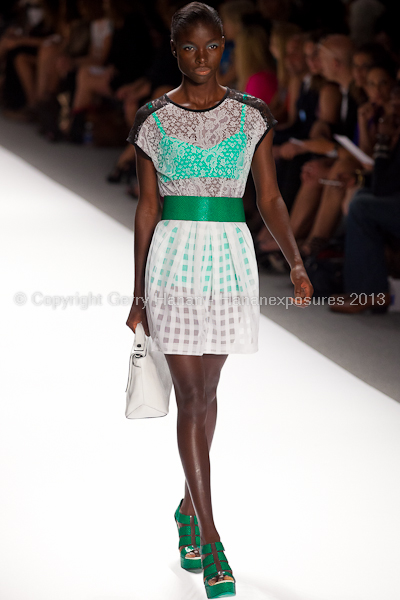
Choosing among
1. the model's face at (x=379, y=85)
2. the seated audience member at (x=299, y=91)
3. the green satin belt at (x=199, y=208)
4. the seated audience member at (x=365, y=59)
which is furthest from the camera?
the seated audience member at (x=299, y=91)

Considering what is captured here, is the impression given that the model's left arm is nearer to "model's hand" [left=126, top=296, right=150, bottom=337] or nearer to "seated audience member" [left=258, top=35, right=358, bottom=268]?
"model's hand" [left=126, top=296, right=150, bottom=337]

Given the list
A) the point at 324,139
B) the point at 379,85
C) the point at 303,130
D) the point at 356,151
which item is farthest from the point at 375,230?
the point at 303,130

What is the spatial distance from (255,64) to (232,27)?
1.31 feet

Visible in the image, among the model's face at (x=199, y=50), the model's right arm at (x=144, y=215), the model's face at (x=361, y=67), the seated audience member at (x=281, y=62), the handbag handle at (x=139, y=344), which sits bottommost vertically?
the handbag handle at (x=139, y=344)

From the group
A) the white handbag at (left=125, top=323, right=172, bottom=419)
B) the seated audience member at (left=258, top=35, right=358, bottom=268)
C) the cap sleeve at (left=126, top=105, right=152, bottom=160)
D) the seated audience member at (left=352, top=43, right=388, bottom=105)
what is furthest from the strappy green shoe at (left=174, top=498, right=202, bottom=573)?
the seated audience member at (left=352, top=43, right=388, bottom=105)

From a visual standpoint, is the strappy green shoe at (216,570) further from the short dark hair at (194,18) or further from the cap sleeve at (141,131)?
the short dark hair at (194,18)

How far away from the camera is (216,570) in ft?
7.36

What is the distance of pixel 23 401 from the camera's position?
11.6ft

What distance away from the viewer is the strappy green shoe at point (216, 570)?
223cm

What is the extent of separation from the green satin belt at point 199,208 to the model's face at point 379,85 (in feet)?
9.80

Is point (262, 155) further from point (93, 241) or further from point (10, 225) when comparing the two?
point (10, 225)

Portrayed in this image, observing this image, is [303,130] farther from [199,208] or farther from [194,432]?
[194,432]

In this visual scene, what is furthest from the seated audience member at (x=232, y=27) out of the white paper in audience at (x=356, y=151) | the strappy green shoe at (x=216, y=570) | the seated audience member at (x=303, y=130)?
the strappy green shoe at (x=216, y=570)

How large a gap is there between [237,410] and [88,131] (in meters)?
6.19
